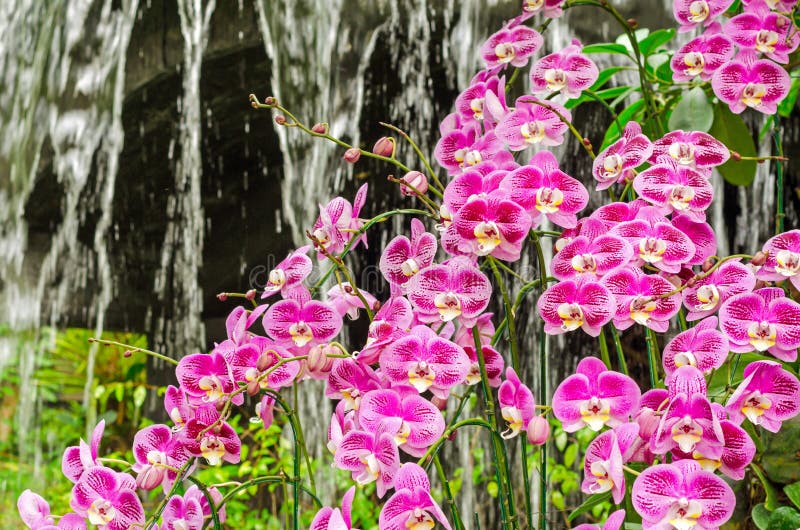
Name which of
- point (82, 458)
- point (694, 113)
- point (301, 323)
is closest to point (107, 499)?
point (82, 458)

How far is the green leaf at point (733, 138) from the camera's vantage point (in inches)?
40.8

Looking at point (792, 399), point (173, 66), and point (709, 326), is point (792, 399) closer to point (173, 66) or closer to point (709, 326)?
point (709, 326)

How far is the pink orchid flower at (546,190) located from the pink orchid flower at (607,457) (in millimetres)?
152

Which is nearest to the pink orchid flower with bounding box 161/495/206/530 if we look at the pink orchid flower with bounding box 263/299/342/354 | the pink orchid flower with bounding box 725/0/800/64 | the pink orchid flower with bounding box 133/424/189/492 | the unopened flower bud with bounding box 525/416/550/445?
the pink orchid flower with bounding box 133/424/189/492

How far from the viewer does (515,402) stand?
0.57 meters

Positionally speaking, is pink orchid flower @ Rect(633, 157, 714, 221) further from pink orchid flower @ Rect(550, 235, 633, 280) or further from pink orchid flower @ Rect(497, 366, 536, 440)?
pink orchid flower @ Rect(497, 366, 536, 440)

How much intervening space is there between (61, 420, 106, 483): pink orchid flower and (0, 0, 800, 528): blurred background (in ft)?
4.02

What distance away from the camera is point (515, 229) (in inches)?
21.9

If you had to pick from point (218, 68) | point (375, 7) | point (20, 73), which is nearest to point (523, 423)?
point (375, 7)

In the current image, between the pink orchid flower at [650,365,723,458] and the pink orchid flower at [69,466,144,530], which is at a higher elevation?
the pink orchid flower at [650,365,723,458]

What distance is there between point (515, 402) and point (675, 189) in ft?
0.63

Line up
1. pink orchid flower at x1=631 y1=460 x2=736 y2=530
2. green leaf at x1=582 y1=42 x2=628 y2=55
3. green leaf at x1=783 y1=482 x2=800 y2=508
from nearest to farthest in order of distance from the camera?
pink orchid flower at x1=631 y1=460 x2=736 y2=530, green leaf at x1=783 y1=482 x2=800 y2=508, green leaf at x1=582 y1=42 x2=628 y2=55

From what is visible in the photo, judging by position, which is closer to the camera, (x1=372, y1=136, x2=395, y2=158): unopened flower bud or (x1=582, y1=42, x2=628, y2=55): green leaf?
(x1=372, y1=136, x2=395, y2=158): unopened flower bud

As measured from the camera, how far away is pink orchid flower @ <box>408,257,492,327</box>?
1.87ft
